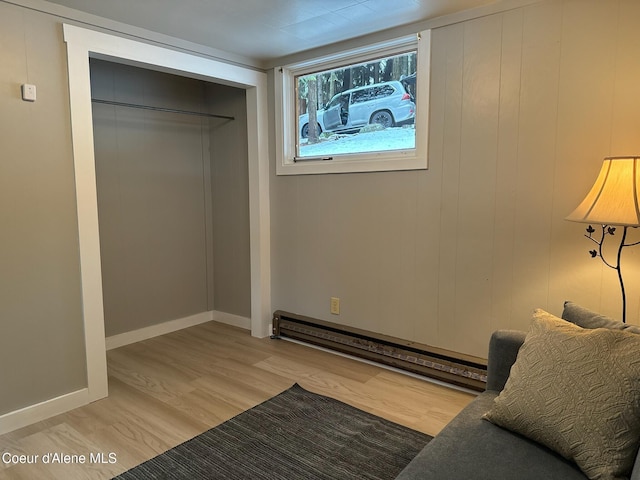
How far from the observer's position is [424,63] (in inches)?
103

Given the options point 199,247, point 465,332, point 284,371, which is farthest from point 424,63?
point 199,247

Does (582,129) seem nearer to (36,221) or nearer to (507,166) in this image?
(507,166)

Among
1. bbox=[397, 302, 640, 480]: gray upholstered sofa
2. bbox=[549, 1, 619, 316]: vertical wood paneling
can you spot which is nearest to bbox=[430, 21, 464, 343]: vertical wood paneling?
bbox=[549, 1, 619, 316]: vertical wood paneling

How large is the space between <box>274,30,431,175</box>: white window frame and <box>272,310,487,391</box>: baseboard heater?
1163mm

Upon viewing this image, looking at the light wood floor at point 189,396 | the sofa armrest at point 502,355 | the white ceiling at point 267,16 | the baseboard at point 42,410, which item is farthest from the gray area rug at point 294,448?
the white ceiling at point 267,16

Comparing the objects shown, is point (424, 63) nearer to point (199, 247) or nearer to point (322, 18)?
point (322, 18)

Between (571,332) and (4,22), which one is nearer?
(571,332)

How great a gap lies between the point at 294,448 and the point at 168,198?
2471 millimetres

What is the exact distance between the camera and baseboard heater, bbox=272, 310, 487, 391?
257cm

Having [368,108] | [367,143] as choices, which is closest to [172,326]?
[367,143]

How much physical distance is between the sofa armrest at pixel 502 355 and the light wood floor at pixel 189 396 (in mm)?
646

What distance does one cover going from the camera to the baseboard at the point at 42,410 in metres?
2.24

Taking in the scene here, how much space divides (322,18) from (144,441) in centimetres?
252

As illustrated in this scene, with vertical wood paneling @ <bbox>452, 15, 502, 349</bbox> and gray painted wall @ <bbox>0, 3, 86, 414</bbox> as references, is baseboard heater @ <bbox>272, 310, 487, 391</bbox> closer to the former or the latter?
vertical wood paneling @ <bbox>452, 15, 502, 349</bbox>
